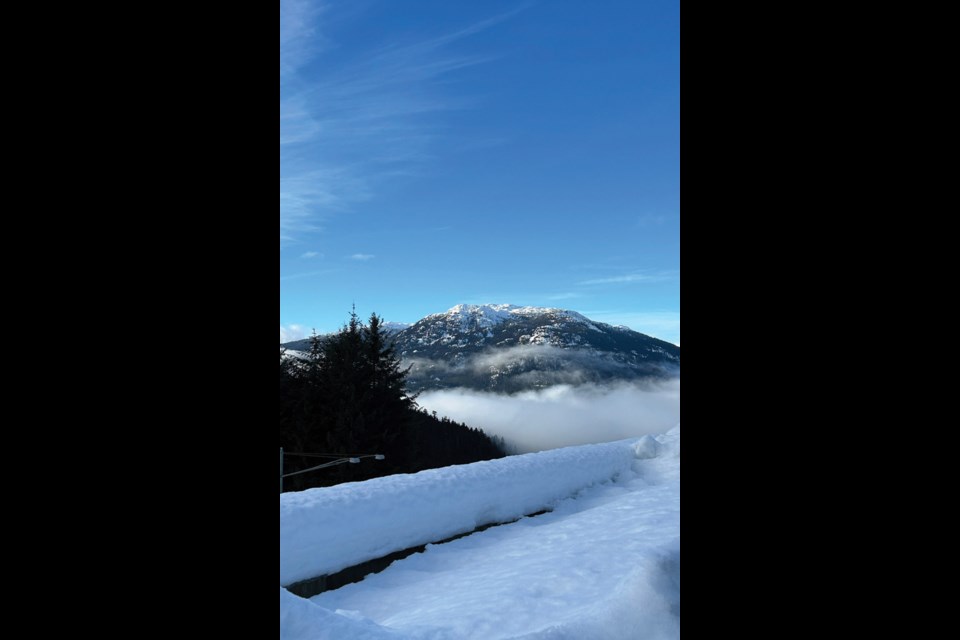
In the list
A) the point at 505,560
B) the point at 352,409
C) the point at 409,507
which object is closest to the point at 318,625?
the point at 505,560

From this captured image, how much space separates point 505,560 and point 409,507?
4.19 feet

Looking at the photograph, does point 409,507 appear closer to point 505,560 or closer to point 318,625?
point 505,560

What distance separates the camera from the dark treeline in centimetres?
2514

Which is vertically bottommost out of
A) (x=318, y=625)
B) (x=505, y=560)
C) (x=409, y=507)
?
(x=505, y=560)

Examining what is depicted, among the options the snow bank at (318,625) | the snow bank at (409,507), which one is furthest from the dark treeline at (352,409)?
the snow bank at (318,625)

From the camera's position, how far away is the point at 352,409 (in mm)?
25703

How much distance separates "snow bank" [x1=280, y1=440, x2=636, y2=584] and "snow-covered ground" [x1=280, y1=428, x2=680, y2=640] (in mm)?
17

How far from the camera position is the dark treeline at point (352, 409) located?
2514 centimetres
